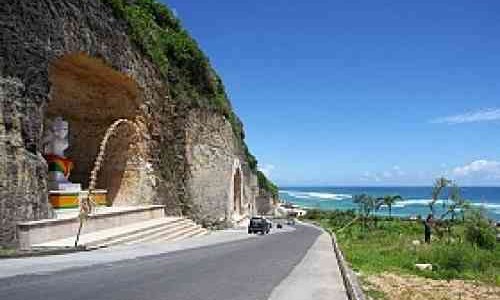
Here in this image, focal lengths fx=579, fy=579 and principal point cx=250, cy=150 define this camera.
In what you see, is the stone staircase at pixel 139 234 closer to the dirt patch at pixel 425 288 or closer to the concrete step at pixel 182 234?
the concrete step at pixel 182 234

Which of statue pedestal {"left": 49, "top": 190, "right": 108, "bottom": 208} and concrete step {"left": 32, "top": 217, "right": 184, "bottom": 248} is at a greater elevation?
statue pedestal {"left": 49, "top": 190, "right": 108, "bottom": 208}

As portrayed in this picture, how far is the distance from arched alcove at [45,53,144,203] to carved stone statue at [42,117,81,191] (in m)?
2.33

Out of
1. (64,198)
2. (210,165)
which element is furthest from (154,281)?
(210,165)

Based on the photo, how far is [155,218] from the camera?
2844 centimetres

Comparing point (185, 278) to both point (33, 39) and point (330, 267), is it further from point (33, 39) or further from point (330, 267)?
point (33, 39)

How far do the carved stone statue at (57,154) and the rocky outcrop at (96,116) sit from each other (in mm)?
601

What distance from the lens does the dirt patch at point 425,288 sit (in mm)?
11336

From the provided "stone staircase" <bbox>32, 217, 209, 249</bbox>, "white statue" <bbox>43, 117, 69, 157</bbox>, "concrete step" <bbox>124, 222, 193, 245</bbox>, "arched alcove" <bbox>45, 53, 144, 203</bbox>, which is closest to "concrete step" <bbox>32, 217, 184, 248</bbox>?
"stone staircase" <bbox>32, 217, 209, 249</bbox>

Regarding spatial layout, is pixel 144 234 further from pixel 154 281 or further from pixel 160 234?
pixel 154 281

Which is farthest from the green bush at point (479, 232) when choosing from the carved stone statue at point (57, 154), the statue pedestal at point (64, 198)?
the carved stone statue at point (57, 154)

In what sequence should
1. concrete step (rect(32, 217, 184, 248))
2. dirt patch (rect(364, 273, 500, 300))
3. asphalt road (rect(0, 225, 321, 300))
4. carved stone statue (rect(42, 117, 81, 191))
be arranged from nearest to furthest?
asphalt road (rect(0, 225, 321, 300)) < dirt patch (rect(364, 273, 500, 300)) < concrete step (rect(32, 217, 184, 248)) < carved stone statue (rect(42, 117, 81, 191))

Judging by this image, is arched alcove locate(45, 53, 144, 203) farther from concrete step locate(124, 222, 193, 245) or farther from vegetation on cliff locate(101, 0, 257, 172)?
concrete step locate(124, 222, 193, 245)

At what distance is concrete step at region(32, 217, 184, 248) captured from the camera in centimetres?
1697

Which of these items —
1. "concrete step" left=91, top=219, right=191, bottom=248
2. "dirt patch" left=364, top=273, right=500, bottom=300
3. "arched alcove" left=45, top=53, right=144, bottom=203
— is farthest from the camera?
"arched alcove" left=45, top=53, right=144, bottom=203
